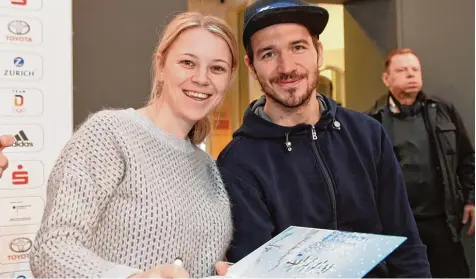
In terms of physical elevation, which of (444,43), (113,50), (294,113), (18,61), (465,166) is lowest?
(465,166)

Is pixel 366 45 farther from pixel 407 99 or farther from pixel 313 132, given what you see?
pixel 313 132

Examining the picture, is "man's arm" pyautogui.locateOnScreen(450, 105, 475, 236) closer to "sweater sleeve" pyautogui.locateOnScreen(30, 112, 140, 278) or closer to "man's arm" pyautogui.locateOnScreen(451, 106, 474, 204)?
"man's arm" pyautogui.locateOnScreen(451, 106, 474, 204)

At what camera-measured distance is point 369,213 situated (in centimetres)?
131

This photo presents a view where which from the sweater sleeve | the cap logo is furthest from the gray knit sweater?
the cap logo

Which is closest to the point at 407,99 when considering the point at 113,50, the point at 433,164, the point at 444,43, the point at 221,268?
the point at 433,164

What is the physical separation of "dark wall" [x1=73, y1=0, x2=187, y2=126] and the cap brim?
40.2 inches

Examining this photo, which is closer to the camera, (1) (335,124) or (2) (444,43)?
(1) (335,124)

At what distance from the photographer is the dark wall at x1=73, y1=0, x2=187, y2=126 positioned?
226 cm

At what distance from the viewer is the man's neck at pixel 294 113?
1.41 meters

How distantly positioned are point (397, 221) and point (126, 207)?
74 centimetres

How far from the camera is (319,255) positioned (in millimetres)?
884

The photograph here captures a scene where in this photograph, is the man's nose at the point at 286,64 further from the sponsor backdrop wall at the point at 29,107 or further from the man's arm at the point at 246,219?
the sponsor backdrop wall at the point at 29,107

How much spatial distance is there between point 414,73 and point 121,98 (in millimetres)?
1667

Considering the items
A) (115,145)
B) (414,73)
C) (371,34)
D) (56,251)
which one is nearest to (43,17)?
(115,145)
